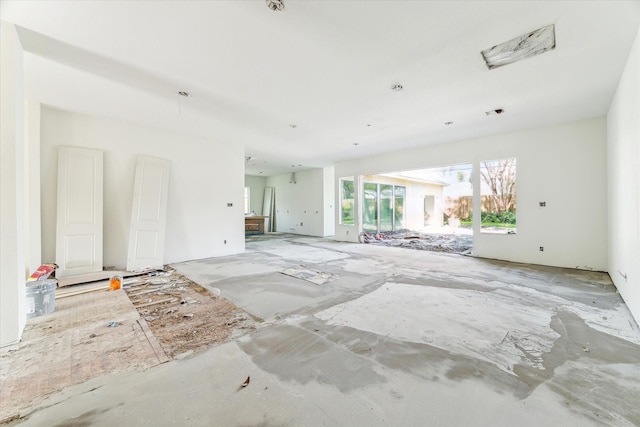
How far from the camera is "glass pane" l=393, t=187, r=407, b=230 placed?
11508mm

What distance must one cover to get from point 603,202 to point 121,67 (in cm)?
803

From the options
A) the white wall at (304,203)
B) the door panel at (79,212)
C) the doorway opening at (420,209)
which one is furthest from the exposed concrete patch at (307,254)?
the door panel at (79,212)

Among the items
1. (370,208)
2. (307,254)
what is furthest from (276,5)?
(370,208)

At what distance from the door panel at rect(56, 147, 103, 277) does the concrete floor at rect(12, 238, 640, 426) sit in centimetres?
307

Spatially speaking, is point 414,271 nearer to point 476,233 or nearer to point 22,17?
point 476,233

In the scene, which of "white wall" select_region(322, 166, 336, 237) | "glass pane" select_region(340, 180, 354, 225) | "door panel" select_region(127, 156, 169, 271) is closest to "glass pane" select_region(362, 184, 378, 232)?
"glass pane" select_region(340, 180, 354, 225)

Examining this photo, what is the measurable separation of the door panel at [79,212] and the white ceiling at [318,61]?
90cm

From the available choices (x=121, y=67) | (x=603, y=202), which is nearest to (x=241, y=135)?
(x=121, y=67)

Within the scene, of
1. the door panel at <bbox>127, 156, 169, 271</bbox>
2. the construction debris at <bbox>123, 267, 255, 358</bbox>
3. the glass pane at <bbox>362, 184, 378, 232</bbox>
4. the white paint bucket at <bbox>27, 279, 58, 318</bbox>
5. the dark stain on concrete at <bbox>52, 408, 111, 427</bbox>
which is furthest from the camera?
the glass pane at <bbox>362, 184, 378, 232</bbox>

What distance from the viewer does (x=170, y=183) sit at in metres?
5.67

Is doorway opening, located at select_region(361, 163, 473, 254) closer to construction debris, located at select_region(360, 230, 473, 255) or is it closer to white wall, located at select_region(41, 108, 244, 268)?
construction debris, located at select_region(360, 230, 473, 255)

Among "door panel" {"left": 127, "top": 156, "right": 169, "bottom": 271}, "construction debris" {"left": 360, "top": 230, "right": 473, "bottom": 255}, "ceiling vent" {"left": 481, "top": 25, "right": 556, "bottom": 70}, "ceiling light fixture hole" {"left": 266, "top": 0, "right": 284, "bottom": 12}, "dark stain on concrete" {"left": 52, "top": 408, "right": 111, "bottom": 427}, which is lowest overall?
"dark stain on concrete" {"left": 52, "top": 408, "right": 111, "bottom": 427}

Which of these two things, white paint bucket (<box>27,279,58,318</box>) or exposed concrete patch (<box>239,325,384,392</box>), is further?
white paint bucket (<box>27,279,58,318</box>)

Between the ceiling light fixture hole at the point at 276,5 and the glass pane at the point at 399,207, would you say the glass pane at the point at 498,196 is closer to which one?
the glass pane at the point at 399,207
